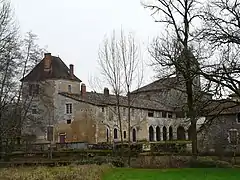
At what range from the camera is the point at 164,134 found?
76188 millimetres

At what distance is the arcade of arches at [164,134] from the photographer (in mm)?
73512

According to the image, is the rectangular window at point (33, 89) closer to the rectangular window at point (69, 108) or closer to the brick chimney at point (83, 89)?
the rectangular window at point (69, 108)

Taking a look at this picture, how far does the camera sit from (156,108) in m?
74.3

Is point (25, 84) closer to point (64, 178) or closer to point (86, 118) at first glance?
point (86, 118)

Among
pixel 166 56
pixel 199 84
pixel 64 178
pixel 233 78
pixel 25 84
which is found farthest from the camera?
pixel 25 84

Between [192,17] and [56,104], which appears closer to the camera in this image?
[192,17]

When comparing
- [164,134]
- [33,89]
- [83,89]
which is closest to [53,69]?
[83,89]

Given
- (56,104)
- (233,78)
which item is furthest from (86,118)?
(233,78)

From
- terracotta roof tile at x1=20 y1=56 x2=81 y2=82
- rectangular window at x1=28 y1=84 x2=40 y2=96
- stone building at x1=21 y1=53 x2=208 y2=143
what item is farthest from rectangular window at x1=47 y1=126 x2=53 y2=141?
rectangular window at x1=28 y1=84 x2=40 y2=96

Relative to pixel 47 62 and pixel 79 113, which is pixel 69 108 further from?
pixel 47 62

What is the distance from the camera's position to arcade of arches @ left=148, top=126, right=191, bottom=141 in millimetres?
73512

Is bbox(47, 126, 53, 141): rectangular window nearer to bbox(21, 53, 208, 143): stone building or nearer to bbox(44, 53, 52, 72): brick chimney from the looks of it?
bbox(21, 53, 208, 143): stone building

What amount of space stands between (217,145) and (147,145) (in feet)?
30.1

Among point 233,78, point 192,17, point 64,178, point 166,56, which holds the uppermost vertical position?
point 192,17
